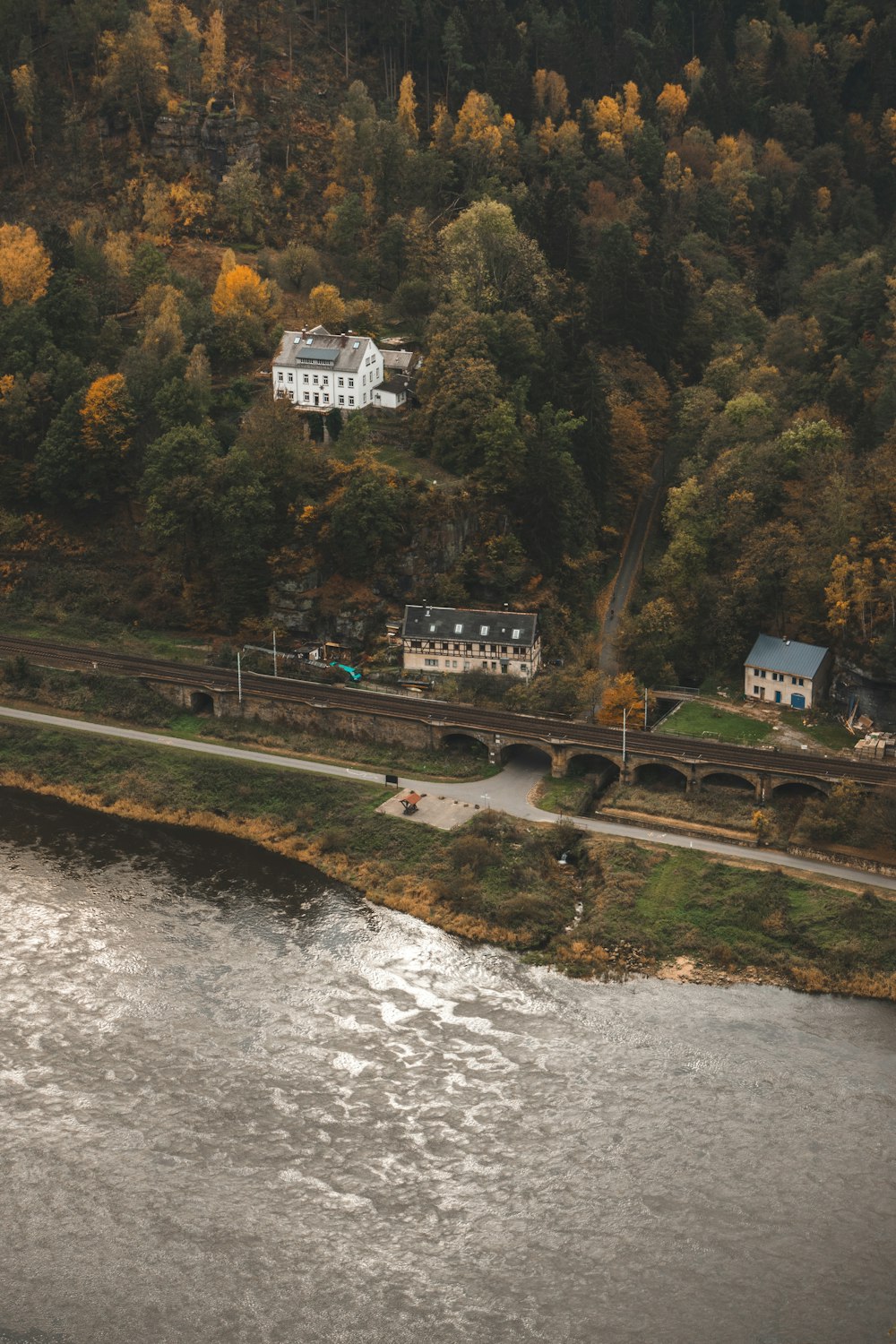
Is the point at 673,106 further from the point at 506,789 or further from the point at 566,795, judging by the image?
the point at 566,795

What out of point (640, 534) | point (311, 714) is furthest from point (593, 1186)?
point (640, 534)

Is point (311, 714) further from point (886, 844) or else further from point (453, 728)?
point (886, 844)

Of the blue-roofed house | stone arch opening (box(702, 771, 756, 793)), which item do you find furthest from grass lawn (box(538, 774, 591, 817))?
the blue-roofed house

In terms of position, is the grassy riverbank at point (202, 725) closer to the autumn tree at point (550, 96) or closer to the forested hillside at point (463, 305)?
the forested hillside at point (463, 305)

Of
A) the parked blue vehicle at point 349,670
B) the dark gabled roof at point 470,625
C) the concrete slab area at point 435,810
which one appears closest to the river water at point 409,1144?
the concrete slab area at point 435,810

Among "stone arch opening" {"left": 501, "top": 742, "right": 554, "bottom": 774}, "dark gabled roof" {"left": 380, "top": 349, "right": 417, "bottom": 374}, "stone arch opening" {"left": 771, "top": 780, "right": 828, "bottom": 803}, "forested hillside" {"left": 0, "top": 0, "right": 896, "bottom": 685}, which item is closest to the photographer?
"stone arch opening" {"left": 771, "top": 780, "right": 828, "bottom": 803}

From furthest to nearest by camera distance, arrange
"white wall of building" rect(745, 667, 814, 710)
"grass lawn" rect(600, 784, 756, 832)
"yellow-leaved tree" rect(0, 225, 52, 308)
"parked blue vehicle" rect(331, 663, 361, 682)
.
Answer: "yellow-leaved tree" rect(0, 225, 52, 308)
"parked blue vehicle" rect(331, 663, 361, 682)
"white wall of building" rect(745, 667, 814, 710)
"grass lawn" rect(600, 784, 756, 832)

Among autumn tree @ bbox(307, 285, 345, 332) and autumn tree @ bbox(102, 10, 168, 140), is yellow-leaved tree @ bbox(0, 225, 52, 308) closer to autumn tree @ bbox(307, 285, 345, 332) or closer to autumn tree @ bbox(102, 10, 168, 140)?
autumn tree @ bbox(307, 285, 345, 332)
